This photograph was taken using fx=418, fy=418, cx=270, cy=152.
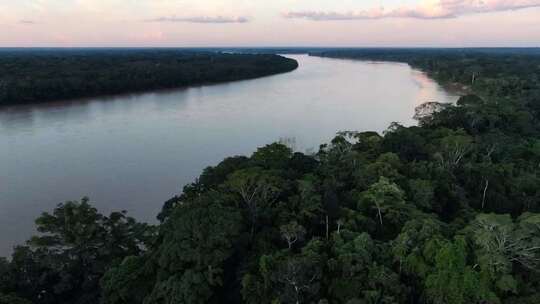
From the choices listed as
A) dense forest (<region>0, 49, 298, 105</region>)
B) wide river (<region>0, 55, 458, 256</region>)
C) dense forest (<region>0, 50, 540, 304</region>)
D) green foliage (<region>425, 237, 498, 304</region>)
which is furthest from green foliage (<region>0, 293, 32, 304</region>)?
dense forest (<region>0, 49, 298, 105</region>)

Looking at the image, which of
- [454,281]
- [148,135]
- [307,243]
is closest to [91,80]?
[148,135]

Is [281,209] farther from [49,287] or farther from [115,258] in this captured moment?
[49,287]

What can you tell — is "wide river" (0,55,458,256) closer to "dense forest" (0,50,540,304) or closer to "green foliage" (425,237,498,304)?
"dense forest" (0,50,540,304)

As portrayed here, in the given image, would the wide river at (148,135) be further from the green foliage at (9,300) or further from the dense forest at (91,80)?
the green foliage at (9,300)

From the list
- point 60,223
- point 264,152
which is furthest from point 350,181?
point 60,223

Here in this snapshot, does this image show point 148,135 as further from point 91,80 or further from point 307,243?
point 91,80

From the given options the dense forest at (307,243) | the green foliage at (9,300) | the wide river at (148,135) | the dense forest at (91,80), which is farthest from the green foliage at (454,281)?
the dense forest at (91,80)
